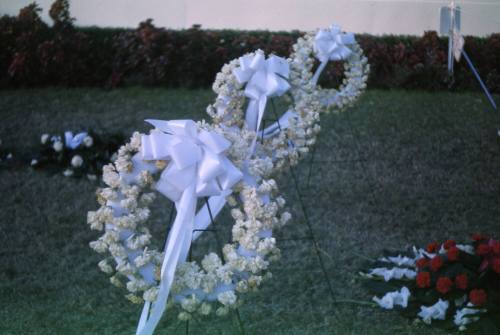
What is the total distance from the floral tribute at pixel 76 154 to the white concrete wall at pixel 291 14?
3.27m

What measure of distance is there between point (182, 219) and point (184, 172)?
0.17 meters

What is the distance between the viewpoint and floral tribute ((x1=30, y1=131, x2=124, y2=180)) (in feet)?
19.5

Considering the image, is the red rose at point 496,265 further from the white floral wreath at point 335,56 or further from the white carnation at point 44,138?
the white carnation at point 44,138

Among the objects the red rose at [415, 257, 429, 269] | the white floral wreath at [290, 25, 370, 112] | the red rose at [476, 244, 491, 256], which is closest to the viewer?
the red rose at [476, 244, 491, 256]

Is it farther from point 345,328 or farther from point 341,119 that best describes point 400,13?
point 345,328

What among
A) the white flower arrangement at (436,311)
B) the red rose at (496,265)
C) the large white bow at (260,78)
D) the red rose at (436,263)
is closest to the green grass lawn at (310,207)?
the white flower arrangement at (436,311)

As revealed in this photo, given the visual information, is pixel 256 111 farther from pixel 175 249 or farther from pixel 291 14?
pixel 291 14

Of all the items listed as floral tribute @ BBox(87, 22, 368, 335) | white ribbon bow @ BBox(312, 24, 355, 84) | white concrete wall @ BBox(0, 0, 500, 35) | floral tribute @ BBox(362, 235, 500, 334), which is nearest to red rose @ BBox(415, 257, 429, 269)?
floral tribute @ BBox(362, 235, 500, 334)

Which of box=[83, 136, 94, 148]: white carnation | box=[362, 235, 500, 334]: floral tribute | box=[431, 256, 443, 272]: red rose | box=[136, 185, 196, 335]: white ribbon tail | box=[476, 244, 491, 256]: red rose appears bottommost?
box=[83, 136, 94, 148]: white carnation

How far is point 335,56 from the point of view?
191 inches

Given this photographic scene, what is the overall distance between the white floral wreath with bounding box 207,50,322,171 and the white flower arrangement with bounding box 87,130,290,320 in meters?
0.83

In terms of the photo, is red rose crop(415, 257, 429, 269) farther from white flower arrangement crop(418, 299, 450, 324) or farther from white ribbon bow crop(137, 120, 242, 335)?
white ribbon bow crop(137, 120, 242, 335)

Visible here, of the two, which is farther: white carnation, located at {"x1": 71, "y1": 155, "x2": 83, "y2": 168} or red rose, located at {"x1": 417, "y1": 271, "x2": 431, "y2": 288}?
white carnation, located at {"x1": 71, "y1": 155, "x2": 83, "y2": 168}

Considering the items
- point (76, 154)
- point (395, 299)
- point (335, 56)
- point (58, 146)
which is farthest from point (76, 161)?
point (395, 299)
